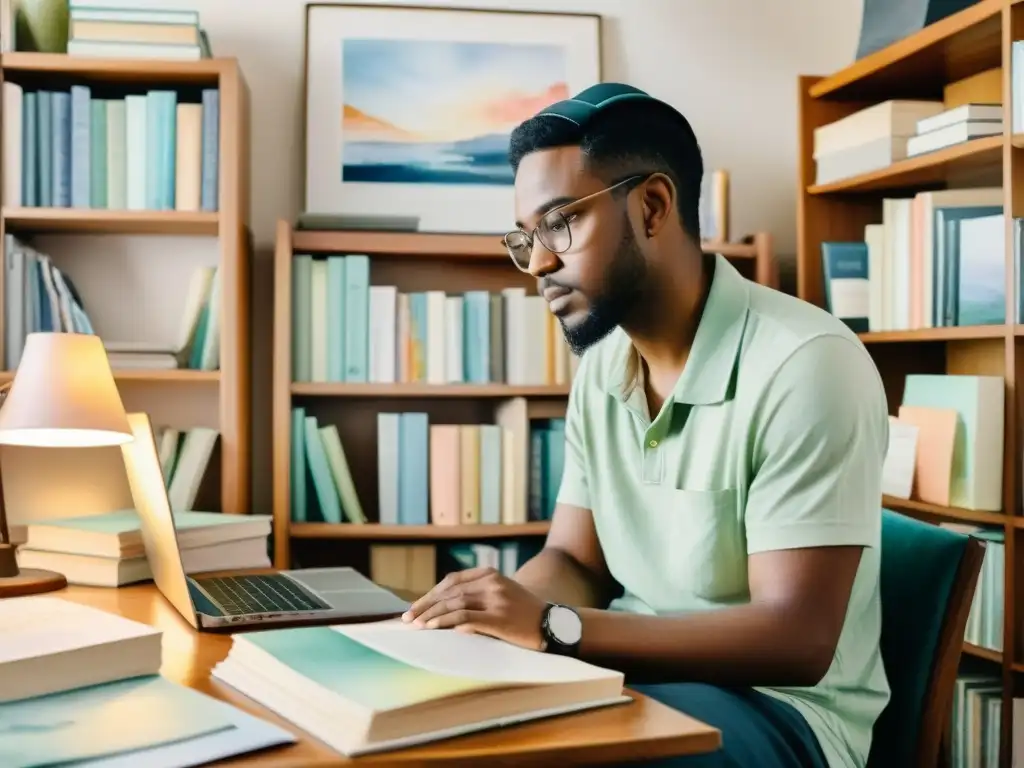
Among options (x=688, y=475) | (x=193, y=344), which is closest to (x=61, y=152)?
(x=193, y=344)

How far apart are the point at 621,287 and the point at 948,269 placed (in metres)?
1.28

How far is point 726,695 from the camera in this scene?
110 centimetres

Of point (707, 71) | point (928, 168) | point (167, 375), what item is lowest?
point (167, 375)

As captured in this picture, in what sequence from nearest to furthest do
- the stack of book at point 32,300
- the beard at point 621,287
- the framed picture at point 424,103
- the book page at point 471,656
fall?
the book page at point 471,656 < the beard at point 621,287 < the stack of book at point 32,300 < the framed picture at point 424,103

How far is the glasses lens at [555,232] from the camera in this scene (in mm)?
1357

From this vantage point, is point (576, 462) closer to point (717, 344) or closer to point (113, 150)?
point (717, 344)

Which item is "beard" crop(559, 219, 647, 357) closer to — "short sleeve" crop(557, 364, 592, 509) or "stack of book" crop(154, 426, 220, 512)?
"short sleeve" crop(557, 364, 592, 509)

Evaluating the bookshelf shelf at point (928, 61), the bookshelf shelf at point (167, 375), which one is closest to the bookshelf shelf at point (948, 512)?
the bookshelf shelf at point (928, 61)

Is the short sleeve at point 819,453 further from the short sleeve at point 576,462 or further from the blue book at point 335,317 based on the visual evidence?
the blue book at point 335,317

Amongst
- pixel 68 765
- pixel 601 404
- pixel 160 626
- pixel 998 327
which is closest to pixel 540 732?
pixel 68 765

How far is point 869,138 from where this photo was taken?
8.36ft

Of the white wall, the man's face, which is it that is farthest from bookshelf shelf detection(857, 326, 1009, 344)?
the man's face

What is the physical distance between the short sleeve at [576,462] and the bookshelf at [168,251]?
116 cm

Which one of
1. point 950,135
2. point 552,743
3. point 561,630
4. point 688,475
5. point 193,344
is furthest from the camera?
point 193,344
